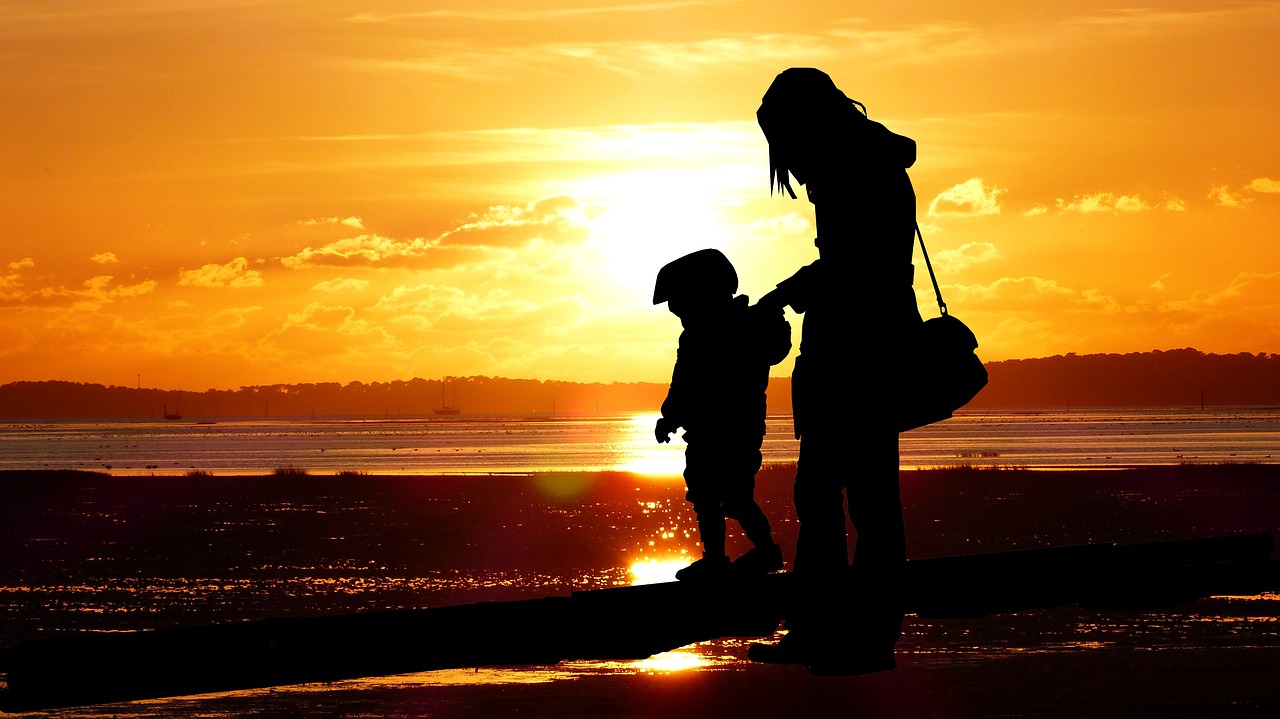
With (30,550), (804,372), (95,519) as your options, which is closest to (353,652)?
(804,372)

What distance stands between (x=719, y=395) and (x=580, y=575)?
22.0 meters

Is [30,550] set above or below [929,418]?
below

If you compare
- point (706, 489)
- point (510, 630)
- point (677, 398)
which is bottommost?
point (510, 630)

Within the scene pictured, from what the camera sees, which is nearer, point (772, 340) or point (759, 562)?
point (772, 340)

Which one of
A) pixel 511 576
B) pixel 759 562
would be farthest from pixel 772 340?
pixel 511 576

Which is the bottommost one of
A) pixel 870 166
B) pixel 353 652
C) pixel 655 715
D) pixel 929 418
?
pixel 655 715

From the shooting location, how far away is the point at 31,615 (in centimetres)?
2373

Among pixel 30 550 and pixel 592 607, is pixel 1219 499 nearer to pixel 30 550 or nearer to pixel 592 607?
pixel 30 550

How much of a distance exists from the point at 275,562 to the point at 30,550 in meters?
7.73

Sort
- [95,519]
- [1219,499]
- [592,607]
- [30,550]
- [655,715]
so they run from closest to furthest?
[592,607]
[655,715]
[30,550]
[95,519]
[1219,499]

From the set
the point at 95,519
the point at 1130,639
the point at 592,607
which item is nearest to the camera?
the point at 592,607

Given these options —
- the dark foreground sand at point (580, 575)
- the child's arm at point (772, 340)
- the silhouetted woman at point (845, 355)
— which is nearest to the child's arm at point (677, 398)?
the child's arm at point (772, 340)

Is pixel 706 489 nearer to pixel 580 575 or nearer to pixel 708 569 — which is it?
pixel 708 569

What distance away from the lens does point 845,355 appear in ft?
18.9
